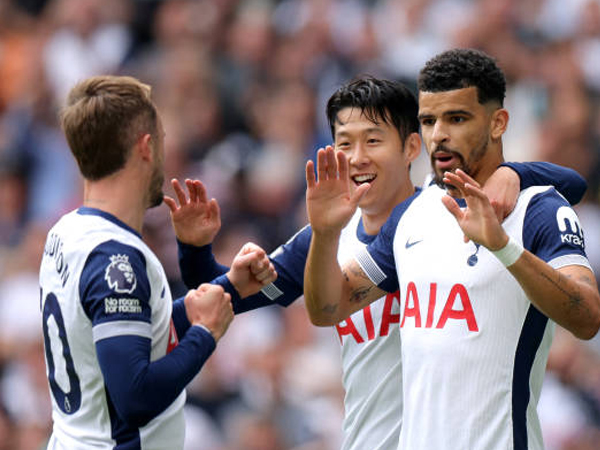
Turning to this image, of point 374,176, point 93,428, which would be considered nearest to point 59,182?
point 374,176

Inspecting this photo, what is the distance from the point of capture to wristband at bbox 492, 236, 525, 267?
3607 millimetres


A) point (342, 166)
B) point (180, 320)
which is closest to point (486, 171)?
point (342, 166)

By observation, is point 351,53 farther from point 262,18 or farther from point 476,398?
point 476,398

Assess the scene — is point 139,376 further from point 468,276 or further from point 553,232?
point 553,232

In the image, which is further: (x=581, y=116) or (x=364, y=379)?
(x=581, y=116)

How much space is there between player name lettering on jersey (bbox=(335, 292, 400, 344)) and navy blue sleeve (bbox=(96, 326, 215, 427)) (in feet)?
4.33

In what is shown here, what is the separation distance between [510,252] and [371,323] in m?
1.30

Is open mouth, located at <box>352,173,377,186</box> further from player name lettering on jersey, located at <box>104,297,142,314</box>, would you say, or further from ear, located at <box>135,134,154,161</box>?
player name lettering on jersey, located at <box>104,297,142,314</box>

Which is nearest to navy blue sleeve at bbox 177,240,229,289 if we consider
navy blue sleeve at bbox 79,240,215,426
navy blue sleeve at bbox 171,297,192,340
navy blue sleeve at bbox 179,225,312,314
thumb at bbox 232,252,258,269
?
navy blue sleeve at bbox 179,225,312,314

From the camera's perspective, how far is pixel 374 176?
16.2 ft

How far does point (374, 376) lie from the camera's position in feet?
15.5

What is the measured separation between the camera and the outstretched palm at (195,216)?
465 centimetres

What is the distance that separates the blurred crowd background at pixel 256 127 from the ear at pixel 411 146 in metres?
3.10

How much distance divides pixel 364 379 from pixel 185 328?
0.98m
